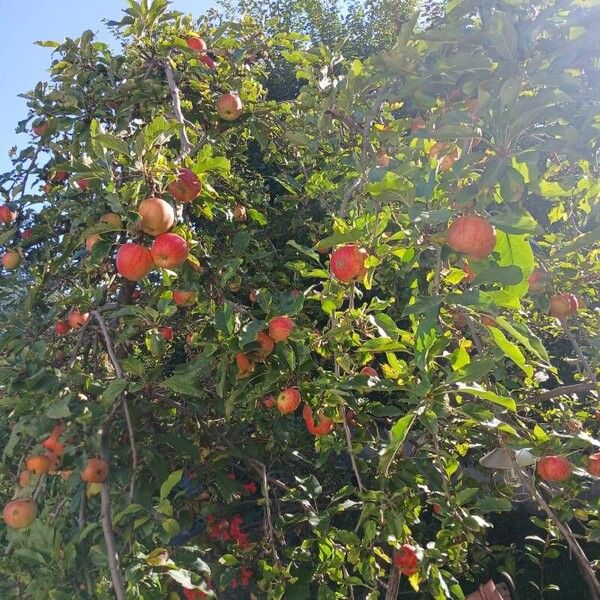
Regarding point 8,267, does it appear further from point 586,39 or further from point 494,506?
point 586,39

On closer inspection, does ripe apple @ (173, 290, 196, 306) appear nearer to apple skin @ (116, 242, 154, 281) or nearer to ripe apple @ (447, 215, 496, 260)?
apple skin @ (116, 242, 154, 281)

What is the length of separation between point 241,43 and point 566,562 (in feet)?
11.5

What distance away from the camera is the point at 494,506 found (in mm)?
1755

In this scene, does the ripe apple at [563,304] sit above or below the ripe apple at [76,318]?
below

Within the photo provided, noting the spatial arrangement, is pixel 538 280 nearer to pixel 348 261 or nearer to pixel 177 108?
pixel 348 261

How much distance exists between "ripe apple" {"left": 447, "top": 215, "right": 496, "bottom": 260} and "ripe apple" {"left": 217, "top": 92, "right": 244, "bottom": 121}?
1.48 metres

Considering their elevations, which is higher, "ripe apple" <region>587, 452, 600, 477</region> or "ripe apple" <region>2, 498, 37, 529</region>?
"ripe apple" <region>2, 498, 37, 529</region>

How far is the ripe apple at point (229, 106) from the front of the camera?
247cm

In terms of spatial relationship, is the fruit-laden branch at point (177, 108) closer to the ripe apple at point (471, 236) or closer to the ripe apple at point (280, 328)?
the ripe apple at point (280, 328)

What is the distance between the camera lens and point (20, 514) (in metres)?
1.76

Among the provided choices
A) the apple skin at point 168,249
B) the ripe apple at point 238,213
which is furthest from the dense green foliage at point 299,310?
the apple skin at point 168,249

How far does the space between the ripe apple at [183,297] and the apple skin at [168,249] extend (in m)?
0.28

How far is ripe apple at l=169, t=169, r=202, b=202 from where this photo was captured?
1.69 meters

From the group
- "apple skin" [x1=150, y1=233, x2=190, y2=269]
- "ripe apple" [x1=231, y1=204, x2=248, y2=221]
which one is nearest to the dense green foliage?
"ripe apple" [x1=231, y1=204, x2=248, y2=221]
